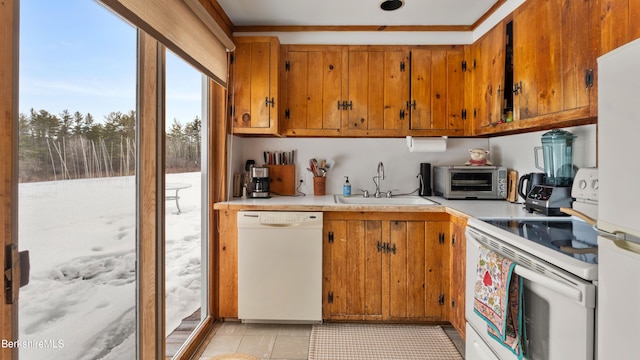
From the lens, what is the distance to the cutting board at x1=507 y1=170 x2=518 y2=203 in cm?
245

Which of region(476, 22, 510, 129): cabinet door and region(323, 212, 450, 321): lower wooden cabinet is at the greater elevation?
region(476, 22, 510, 129): cabinet door

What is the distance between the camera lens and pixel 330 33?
2.72 meters

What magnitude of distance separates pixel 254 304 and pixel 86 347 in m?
1.26

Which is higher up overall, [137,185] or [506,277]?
[137,185]

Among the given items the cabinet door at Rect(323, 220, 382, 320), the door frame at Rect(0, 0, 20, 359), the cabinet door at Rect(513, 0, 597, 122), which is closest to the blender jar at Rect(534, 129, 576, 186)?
the cabinet door at Rect(513, 0, 597, 122)

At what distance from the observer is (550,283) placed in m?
1.06

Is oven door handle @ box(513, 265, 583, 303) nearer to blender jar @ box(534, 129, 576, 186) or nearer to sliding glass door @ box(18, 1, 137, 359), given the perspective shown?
blender jar @ box(534, 129, 576, 186)

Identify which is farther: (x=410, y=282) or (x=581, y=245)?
(x=410, y=282)

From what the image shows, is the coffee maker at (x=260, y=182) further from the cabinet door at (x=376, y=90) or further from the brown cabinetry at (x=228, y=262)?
the cabinet door at (x=376, y=90)

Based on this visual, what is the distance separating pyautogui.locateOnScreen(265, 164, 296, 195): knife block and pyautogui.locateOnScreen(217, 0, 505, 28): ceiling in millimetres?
1242

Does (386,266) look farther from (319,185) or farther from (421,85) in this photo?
(421,85)

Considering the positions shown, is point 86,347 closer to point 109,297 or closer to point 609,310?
point 109,297

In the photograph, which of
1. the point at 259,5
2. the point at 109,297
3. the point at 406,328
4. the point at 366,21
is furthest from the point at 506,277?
the point at 259,5

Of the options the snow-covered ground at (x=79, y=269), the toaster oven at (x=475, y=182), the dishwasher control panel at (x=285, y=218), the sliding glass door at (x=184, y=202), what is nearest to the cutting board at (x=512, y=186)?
the toaster oven at (x=475, y=182)
